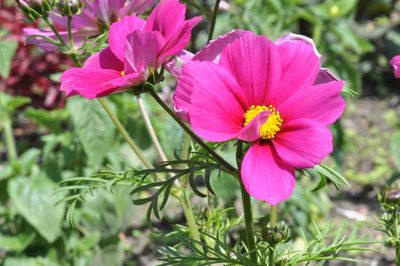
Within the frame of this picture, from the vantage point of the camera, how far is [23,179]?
2.03m

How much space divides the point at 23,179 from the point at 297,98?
1360 mm

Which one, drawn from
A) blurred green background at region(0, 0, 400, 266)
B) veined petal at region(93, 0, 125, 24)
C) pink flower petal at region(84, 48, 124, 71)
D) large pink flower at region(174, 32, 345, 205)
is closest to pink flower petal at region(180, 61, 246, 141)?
large pink flower at region(174, 32, 345, 205)

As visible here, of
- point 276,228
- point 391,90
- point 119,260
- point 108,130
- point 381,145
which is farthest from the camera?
point 391,90

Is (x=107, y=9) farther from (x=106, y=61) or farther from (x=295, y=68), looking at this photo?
(x=295, y=68)

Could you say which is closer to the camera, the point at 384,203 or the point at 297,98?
the point at 297,98

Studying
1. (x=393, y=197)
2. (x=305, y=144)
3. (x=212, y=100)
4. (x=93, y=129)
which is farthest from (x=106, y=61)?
(x=93, y=129)

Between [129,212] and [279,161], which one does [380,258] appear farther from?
[279,161]

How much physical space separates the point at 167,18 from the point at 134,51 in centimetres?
6

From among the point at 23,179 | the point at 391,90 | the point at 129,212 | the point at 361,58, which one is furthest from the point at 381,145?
the point at 23,179

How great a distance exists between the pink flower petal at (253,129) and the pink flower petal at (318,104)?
4cm

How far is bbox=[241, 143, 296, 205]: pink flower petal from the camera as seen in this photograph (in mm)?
734

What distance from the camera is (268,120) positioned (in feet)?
2.60

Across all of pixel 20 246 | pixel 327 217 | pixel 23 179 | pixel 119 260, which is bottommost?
pixel 327 217

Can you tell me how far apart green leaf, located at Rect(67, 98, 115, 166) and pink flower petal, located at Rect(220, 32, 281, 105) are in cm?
117
